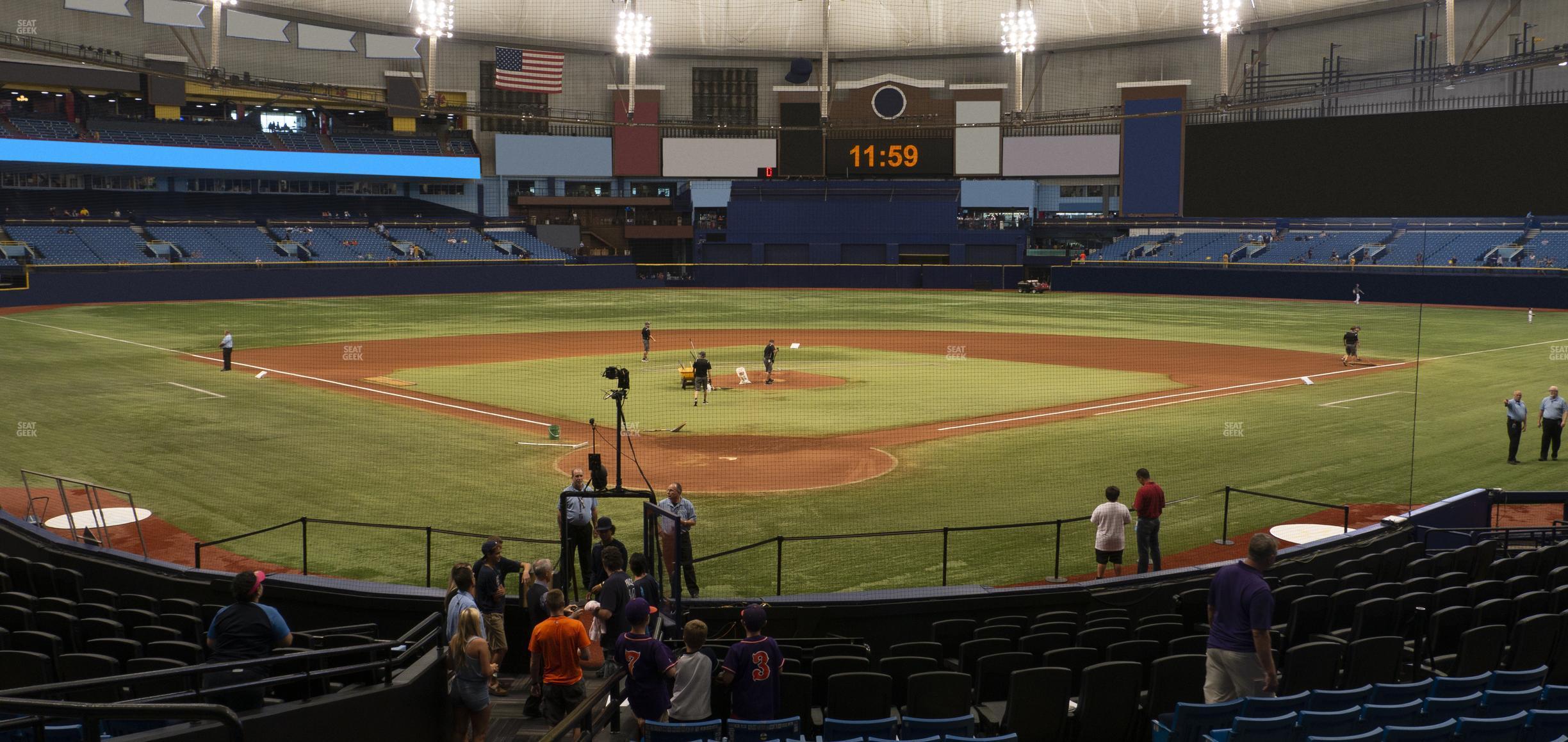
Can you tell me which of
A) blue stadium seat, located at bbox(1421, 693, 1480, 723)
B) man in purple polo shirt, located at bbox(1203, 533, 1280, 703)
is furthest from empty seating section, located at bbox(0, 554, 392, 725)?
blue stadium seat, located at bbox(1421, 693, 1480, 723)

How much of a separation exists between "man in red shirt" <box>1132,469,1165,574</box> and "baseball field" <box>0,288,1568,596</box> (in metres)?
1.33

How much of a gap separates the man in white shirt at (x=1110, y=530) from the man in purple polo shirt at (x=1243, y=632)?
6.10 metres

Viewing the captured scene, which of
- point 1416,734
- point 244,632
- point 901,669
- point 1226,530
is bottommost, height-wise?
point 1226,530

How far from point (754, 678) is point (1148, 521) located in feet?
28.3

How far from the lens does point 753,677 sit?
27.5ft

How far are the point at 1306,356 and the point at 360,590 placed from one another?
36.8 m

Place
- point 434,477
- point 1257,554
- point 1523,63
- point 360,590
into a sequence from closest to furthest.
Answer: point 1257,554
point 360,590
point 434,477
point 1523,63

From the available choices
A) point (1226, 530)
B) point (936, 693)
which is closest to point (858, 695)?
point (936, 693)

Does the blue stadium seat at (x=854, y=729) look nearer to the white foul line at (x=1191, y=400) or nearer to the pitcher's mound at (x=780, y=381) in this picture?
the white foul line at (x=1191, y=400)

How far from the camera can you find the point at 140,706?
555 centimetres

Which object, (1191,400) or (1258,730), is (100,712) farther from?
(1191,400)

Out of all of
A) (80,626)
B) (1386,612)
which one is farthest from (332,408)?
(1386,612)

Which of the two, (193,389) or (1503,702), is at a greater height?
(1503,702)

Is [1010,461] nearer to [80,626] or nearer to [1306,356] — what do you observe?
[80,626]
